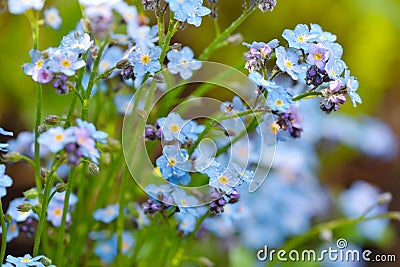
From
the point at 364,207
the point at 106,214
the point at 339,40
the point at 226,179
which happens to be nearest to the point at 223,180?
the point at 226,179

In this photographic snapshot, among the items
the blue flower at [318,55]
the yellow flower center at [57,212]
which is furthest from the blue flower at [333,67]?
the yellow flower center at [57,212]

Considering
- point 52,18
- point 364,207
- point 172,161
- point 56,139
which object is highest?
point 364,207

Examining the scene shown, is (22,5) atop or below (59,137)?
atop

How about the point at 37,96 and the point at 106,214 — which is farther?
the point at 106,214

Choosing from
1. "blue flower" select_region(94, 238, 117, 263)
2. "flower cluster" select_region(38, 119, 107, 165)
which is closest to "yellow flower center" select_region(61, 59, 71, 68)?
"flower cluster" select_region(38, 119, 107, 165)

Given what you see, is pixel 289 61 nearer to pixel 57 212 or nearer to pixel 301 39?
pixel 301 39

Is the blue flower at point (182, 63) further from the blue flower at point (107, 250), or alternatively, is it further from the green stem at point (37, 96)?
the blue flower at point (107, 250)

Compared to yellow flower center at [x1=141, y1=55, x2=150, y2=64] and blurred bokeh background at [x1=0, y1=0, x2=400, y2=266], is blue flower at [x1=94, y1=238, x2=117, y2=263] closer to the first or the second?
yellow flower center at [x1=141, y1=55, x2=150, y2=64]

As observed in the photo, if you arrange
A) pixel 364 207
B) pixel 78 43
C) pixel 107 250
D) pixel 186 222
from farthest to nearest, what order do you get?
pixel 364 207
pixel 107 250
pixel 186 222
pixel 78 43

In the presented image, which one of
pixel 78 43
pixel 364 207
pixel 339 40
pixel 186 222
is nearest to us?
pixel 78 43
